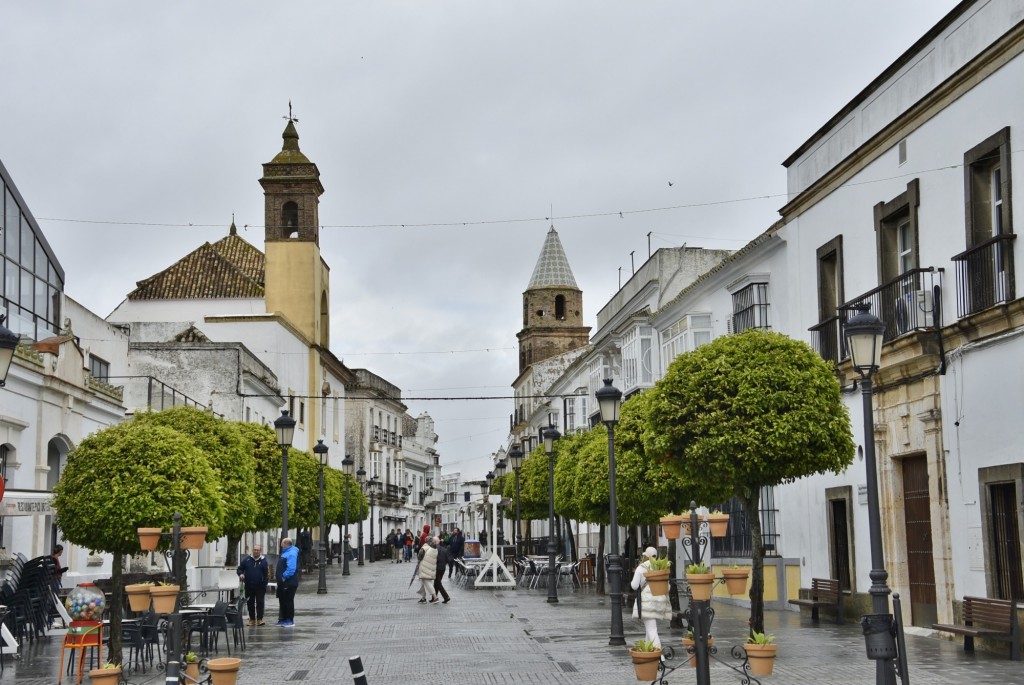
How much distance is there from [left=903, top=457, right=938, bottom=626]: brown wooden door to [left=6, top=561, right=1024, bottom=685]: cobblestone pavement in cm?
73

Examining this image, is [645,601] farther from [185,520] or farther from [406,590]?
[406,590]

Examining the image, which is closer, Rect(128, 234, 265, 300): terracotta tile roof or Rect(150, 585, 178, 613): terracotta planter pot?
Rect(150, 585, 178, 613): terracotta planter pot

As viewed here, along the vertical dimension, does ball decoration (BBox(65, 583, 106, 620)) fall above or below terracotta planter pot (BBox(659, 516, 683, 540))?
below

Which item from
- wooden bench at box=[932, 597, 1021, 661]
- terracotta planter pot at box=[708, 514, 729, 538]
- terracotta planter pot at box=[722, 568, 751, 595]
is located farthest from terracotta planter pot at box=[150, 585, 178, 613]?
wooden bench at box=[932, 597, 1021, 661]

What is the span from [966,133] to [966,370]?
10.1 feet

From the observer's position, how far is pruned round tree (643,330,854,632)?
1600 cm

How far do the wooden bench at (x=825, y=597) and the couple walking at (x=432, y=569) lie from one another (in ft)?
30.1

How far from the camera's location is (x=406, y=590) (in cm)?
3538

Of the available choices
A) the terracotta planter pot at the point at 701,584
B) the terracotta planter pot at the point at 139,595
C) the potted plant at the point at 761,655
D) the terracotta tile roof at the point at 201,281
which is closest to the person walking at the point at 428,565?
the terracotta planter pot at the point at 139,595

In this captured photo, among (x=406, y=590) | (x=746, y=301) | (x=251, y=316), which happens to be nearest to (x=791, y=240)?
(x=746, y=301)

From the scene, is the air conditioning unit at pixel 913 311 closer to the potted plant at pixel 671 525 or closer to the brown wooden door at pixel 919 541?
the brown wooden door at pixel 919 541

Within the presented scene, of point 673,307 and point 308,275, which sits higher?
A: point 308,275

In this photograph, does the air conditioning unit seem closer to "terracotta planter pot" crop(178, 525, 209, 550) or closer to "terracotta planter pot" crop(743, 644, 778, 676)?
"terracotta planter pot" crop(743, 644, 778, 676)

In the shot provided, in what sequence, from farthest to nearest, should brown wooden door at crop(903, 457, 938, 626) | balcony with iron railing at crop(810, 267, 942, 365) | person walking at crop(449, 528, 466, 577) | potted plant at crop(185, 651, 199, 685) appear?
1. person walking at crop(449, 528, 466, 577)
2. brown wooden door at crop(903, 457, 938, 626)
3. balcony with iron railing at crop(810, 267, 942, 365)
4. potted plant at crop(185, 651, 199, 685)
